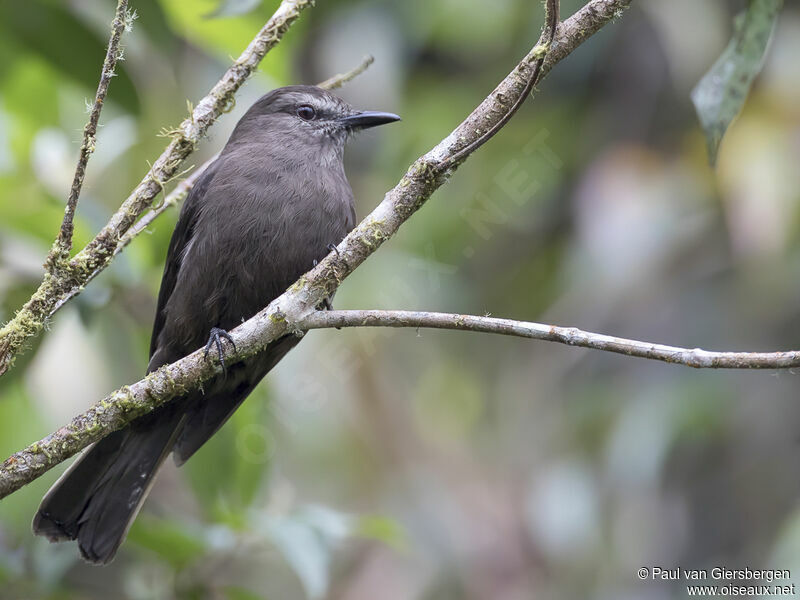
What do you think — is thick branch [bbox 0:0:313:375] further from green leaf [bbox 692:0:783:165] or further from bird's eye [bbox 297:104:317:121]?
green leaf [bbox 692:0:783:165]

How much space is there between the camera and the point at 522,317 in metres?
6.71

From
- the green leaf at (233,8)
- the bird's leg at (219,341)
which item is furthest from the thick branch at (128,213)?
the bird's leg at (219,341)

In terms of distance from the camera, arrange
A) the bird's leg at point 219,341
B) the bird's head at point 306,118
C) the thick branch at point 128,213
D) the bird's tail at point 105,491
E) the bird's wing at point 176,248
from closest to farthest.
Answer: the thick branch at point 128,213
the bird's leg at point 219,341
the bird's tail at point 105,491
the bird's wing at point 176,248
the bird's head at point 306,118

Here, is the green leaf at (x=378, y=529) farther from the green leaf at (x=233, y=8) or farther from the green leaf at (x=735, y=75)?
the green leaf at (x=233, y=8)

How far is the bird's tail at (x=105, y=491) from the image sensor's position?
143 inches

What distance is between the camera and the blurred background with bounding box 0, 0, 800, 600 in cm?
541

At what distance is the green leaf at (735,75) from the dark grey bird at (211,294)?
1429mm

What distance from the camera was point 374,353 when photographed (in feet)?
22.0

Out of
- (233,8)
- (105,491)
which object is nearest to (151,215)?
(233,8)

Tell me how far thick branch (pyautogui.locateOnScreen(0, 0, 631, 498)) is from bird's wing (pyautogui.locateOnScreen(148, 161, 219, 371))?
1173 mm

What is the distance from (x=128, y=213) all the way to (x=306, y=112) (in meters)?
1.84

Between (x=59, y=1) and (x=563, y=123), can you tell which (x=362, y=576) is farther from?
(x=59, y=1)

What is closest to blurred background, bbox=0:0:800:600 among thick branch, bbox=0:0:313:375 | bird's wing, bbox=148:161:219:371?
bird's wing, bbox=148:161:219:371

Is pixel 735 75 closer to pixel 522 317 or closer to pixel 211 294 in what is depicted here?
pixel 211 294
